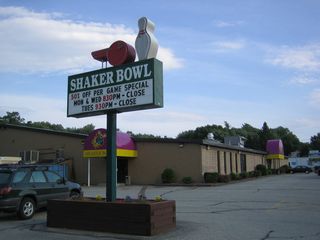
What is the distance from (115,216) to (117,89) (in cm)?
373

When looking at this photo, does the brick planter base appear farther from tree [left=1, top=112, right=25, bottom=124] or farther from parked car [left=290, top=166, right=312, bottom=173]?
tree [left=1, top=112, right=25, bottom=124]

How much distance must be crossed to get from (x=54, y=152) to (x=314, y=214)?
29.1 m

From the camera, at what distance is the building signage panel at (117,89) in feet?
39.7

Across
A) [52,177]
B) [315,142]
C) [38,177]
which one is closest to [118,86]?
[38,177]

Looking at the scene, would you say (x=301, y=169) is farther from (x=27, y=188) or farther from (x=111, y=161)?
(x=111, y=161)

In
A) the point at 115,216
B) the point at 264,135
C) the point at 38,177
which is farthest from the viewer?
the point at 264,135

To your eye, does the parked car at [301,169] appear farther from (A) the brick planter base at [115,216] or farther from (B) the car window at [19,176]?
(A) the brick planter base at [115,216]

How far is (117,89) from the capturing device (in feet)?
42.0

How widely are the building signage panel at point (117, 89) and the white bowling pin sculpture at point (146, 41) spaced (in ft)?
Answer: 1.61

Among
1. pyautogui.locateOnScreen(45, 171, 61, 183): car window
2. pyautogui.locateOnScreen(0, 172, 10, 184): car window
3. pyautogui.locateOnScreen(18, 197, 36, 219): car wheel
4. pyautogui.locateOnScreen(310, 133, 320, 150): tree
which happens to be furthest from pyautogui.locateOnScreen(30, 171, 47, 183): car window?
pyautogui.locateOnScreen(310, 133, 320, 150): tree

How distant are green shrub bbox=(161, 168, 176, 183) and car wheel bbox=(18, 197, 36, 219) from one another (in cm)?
2036

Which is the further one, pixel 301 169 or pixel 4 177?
pixel 301 169

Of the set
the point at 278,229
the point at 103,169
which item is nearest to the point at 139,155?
the point at 103,169

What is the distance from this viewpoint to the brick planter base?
10711 millimetres
